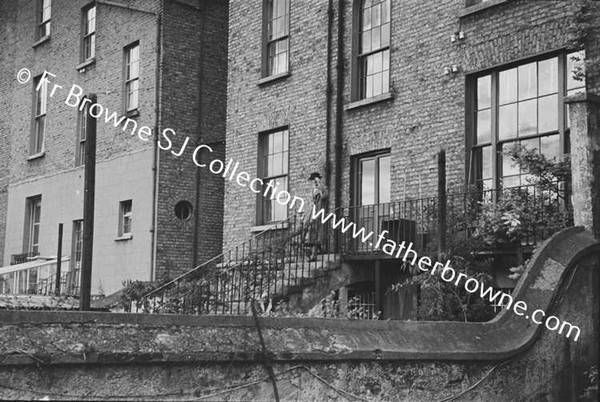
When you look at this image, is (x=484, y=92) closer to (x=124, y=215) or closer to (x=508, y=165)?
(x=508, y=165)

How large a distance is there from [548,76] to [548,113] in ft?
1.90

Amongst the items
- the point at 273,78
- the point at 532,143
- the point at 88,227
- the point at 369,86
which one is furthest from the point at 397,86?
the point at 88,227

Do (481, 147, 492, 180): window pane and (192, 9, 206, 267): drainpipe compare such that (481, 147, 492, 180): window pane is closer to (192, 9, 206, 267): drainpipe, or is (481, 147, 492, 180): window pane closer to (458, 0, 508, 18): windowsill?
(458, 0, 508, 18): windowsill

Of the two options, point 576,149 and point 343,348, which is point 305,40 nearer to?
point 576,149

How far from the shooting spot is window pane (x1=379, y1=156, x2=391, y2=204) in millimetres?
15438

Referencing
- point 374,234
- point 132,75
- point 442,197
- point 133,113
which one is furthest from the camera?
point 132,75

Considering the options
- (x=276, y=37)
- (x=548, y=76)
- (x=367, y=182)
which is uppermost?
(x=276, y=37)

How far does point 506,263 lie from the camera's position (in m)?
12.2

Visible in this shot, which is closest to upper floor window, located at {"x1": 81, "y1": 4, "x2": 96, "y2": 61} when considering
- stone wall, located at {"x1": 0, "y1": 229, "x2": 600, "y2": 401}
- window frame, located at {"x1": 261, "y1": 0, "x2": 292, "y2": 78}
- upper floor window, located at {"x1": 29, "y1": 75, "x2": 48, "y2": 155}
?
upper floor window, located at {"x1": 29, "y1": 75, "x2": 48, "y2": 155}

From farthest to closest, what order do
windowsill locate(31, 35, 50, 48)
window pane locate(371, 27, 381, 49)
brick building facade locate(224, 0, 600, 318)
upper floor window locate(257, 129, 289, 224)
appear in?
1. windowsill locate(31, 35, 50, 48)
2. upper floor window locate(257, 129, 289, 224)
3. window pane locate(371, 27, 381, 49)
4. brick building facade locate(224, 0, 600, 318)

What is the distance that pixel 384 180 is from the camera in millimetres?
15555

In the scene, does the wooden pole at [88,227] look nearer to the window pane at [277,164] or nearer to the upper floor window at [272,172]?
the upper floor window at [272,172]

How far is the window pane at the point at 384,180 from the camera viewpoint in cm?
1544

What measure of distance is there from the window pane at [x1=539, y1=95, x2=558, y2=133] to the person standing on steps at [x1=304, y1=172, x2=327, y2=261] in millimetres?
4309
